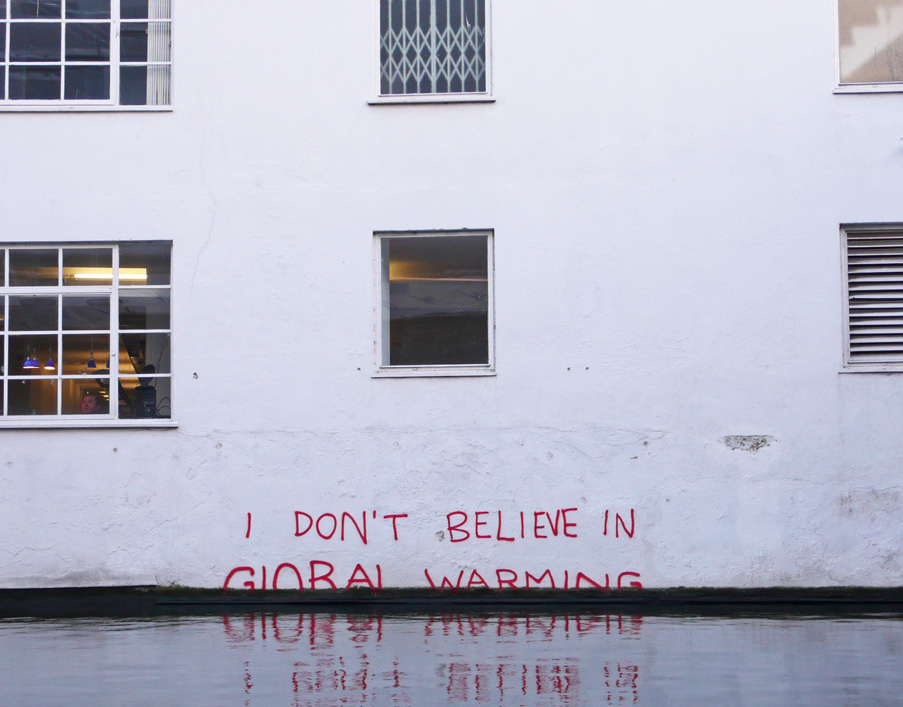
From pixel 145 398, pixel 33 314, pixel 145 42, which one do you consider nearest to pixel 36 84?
pixel 145 42

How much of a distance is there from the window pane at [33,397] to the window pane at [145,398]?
0.67m

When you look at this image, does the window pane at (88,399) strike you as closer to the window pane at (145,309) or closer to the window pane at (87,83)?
the window pane at (145,309)

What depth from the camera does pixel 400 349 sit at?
11070mm

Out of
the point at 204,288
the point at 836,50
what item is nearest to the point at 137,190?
the point at 204,288

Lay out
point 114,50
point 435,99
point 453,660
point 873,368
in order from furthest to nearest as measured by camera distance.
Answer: point 114,50 → point 435,99 → point 873,368 → point 453,660

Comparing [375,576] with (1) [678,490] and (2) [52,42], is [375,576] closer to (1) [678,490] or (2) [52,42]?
(1) [678,490]

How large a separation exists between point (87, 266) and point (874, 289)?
285 inches

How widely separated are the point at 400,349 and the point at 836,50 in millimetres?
4832

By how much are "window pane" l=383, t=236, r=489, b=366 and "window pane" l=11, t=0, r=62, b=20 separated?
384 centimetres

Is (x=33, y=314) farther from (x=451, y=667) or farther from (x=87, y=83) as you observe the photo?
(x=451, y=667)

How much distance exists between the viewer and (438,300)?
11102 mm

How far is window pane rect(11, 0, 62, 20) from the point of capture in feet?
37.1

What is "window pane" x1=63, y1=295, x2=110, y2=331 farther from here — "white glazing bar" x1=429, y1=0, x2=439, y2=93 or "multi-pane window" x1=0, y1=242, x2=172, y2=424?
"white glazing bar" x1=429, y1=0, x2=439, y2=93

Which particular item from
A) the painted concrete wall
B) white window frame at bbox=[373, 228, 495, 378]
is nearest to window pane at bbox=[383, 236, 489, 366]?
white window frame at bbox=[373, 228, 495, 378]
